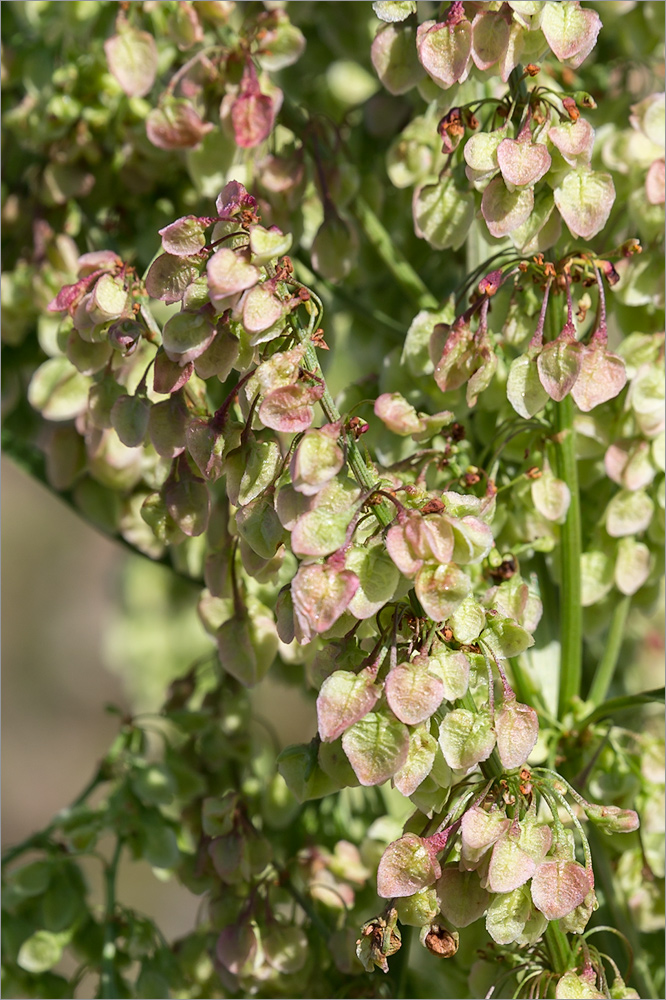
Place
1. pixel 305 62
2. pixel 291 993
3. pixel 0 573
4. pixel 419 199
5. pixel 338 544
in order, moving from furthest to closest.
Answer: pixel 0 573, pixel 305 62, pixel 291 993, pixel 419 199, pixel 338 544

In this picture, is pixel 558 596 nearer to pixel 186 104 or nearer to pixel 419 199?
pixel 419 199

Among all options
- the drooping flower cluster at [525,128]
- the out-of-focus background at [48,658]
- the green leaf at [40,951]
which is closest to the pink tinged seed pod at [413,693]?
Answer: the drooping flower cluster at [525,128]

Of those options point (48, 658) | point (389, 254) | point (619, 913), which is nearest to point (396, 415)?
point (389, 254)

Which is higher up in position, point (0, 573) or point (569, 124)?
point (569, 124)

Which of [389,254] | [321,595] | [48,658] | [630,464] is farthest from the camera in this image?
[48,658]

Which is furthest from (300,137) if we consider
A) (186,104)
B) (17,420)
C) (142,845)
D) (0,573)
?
(0,573)

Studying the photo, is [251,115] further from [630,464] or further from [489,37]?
[630,464]
